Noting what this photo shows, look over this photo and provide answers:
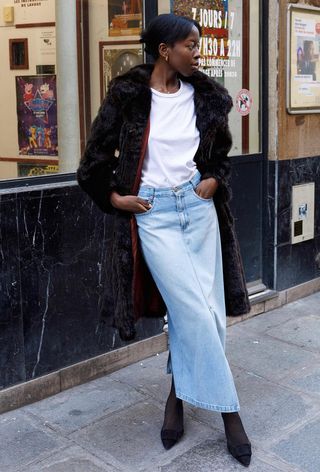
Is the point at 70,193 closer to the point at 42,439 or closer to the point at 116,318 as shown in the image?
the point at 116,318

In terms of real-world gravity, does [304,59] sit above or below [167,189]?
above

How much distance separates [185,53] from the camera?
308 cm

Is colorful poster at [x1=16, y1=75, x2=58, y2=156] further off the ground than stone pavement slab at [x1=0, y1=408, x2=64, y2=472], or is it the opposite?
colorful poster at [x1=16, y1=75, x2=58, y2=156]

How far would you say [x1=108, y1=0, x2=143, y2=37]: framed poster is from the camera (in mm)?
4344

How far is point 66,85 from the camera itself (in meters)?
4.13

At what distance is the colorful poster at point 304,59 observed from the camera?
5441mm

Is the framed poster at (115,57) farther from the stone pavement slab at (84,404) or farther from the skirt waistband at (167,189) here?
the stone pavement slab at (84,404)

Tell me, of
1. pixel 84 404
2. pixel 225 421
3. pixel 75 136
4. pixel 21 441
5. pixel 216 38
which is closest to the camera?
pixel 225 421

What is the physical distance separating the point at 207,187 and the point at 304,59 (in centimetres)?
281

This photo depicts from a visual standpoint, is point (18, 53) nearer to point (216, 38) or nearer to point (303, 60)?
point (216, 38)

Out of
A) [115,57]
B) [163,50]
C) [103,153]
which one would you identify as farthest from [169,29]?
[115,57]

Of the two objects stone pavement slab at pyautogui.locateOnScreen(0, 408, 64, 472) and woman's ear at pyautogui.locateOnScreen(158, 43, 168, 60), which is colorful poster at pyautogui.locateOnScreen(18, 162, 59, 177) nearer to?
woman's ear at pyautogui.locateOnScreen(158, 43, 168, 60)

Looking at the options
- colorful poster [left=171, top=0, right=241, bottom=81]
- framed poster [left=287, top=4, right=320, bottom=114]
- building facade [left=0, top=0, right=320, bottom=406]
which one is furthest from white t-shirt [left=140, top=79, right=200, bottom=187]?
framed poster [left=287, top=4, right=320, bottom=114]

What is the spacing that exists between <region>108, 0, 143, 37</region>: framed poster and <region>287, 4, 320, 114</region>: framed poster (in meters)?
1.47
